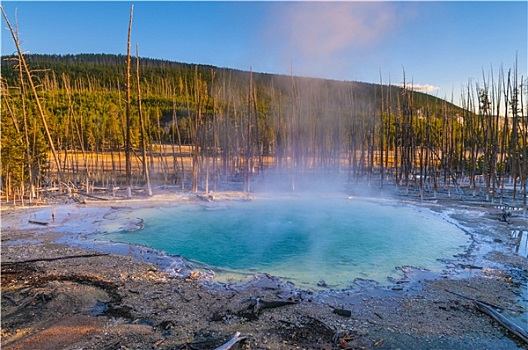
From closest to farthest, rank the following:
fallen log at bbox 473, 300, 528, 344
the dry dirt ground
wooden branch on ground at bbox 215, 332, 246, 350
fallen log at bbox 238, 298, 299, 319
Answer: wooden branch on ground at bbox 215, 332, 246, 350
the dry dirt ground
fallen log at bbox 473, 300, 528, 344
fallen log at bbox 238, 298, 299, 319

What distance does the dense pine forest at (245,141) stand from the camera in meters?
17.8

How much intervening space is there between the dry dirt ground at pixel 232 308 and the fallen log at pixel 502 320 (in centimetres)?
9

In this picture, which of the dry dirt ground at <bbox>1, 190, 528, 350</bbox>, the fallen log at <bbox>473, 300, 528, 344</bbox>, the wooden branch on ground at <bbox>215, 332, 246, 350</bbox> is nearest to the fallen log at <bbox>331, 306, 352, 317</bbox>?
the dry dirt ground at <bbox>1, 190, 528, 350</bbox>

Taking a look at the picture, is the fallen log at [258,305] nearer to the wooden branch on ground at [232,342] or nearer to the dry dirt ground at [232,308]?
the dry dirt ground at [232,308]

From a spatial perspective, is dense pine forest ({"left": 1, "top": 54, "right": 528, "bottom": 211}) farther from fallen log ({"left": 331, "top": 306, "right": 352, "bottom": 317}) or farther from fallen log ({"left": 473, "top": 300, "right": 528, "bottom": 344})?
fallen log ({"left": 331, "top": 306, "right": 352, "bottom": 317})

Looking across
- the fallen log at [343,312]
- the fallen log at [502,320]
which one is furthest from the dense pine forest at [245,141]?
the fallen log at [343,312]

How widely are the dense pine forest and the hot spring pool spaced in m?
4.16

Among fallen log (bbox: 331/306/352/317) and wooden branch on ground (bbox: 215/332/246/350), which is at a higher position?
wooden branch on ground (bbox: 215/332/246/350)

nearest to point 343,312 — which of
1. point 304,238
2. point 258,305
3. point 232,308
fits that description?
point 258,305

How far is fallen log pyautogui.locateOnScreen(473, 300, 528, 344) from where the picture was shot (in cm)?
529

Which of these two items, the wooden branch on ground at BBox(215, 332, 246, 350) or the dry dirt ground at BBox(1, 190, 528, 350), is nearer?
the wooden branch on ground at BBox(215, 332, 246, 350)

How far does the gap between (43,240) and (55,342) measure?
251 inches

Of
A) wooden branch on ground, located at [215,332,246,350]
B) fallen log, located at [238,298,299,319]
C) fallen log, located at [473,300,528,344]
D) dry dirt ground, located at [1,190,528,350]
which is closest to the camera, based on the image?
wooden branch on ground, located at [215,332,246,350]

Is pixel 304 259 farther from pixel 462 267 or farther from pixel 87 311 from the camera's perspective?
pixel 87 311
